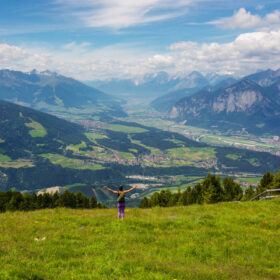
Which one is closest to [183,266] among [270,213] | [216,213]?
[216,213]

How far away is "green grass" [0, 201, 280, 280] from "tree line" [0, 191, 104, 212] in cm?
5682

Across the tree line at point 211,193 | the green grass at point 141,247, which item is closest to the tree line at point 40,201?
the tree line at point 211,193

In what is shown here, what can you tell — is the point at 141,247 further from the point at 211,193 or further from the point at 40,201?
the point at 40,201

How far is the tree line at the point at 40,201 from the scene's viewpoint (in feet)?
274

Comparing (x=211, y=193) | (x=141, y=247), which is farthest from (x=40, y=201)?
(x=141, y=247)

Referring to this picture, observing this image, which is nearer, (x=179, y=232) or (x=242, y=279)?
(x=242, y=279)

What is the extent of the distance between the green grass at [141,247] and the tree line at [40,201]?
56821 mm

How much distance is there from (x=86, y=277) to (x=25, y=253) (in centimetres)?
456

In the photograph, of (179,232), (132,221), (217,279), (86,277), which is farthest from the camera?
(132,221)

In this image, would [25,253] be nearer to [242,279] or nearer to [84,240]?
[84,240]

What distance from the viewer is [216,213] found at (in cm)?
3222

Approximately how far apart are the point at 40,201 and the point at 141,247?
71.3 metres

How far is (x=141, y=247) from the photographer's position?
20984 mm

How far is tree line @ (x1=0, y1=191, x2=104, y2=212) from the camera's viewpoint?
274ft
